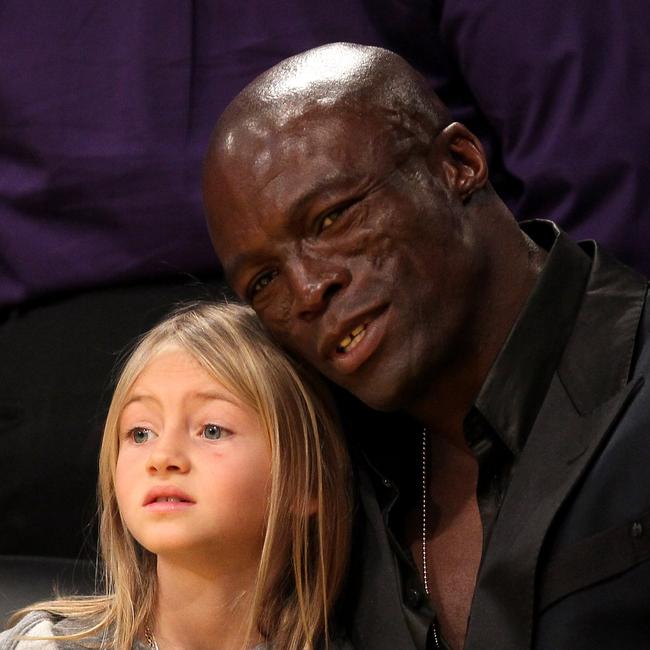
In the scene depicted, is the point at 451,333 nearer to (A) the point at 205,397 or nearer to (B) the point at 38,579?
(A) the point at 205,397

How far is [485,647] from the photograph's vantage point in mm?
1188

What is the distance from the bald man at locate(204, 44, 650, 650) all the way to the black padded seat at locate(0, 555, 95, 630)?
1.20 ft

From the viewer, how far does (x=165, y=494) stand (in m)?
1.28

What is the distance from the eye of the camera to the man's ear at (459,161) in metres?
1.30

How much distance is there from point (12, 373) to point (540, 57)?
75cm

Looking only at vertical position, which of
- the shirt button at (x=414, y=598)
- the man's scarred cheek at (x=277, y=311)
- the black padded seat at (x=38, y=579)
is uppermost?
the man's scarred cheek at (x=277, y=311)

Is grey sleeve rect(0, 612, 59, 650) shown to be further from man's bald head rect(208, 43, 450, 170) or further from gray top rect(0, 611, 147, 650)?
man's bald head rect(208, 43, 450, 170)

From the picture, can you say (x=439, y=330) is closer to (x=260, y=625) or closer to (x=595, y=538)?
(x=595, y=538)

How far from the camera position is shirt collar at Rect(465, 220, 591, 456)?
1.25 m

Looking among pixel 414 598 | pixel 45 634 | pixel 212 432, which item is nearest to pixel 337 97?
pixel 212 432

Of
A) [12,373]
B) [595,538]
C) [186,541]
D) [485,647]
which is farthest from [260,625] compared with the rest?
[12,373]

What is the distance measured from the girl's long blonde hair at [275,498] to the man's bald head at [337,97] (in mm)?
203

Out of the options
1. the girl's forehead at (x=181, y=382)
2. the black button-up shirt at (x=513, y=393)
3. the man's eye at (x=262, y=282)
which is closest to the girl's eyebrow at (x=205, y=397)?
the girl's forehead at (x=181, y=382)

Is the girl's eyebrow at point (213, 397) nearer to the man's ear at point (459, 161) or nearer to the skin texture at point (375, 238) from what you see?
the skin texture at point (375, 238)
